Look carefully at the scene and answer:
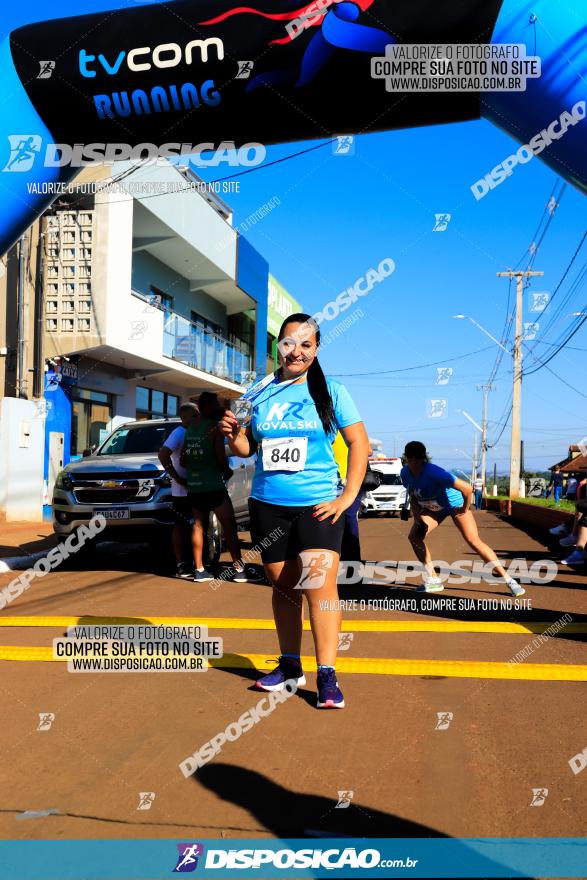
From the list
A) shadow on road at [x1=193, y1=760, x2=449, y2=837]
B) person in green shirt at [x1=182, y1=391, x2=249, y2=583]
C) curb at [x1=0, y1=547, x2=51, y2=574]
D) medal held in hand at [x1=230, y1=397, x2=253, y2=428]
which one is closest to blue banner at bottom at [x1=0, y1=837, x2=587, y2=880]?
shadow on road at [x1=193, y1=760, x2=449, y2=837]

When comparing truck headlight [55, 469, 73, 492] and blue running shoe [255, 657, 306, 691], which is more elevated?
truck headlight [55, 469, 73, 492]

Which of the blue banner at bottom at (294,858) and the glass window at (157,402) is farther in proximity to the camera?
the glass window at (157,402)

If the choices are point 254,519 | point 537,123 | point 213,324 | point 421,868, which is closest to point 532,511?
point 213,324

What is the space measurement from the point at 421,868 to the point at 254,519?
2.07 metres

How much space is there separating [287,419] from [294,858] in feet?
7.20

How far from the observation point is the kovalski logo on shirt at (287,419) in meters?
4.08

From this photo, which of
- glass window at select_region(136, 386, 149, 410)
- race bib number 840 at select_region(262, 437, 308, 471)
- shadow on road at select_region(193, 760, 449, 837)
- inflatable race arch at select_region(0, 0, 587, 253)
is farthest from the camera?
glass window at select_region(136, 386, 149, 410)

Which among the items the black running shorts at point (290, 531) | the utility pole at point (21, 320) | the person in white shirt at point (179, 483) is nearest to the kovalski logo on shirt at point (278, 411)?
the black running shorts at point (290, 531)

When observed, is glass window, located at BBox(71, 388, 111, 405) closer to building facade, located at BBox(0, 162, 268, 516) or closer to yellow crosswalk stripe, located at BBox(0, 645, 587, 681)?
building facade, located at BBox(0, 162, 268, 516)

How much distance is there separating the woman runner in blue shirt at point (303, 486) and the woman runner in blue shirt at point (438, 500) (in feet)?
11.6

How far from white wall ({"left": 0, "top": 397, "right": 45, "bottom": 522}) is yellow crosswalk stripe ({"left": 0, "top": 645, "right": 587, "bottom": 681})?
1009 cm

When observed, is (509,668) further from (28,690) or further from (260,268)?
(260,268)

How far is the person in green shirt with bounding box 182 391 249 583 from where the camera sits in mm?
8180

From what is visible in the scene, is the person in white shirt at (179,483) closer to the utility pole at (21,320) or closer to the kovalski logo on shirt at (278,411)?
the kovalski logo on shirt at (278,411)
